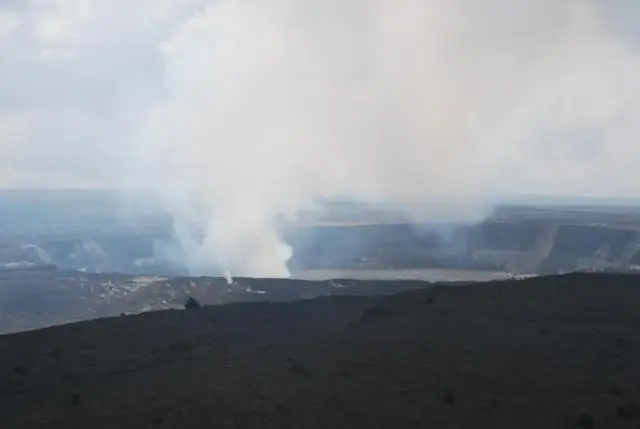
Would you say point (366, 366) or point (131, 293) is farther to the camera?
point (131, 293)

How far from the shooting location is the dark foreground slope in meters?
19.6

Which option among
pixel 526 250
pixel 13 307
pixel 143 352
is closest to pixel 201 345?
pixel 143 352

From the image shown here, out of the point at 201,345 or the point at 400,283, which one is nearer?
the point at 201,345

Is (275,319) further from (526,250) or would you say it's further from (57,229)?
(57,229)

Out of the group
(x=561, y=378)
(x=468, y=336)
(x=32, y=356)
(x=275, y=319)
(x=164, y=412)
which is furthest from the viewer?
(x=275, y=319)

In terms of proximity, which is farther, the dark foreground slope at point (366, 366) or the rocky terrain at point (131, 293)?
the rocky terrain at point (131, 293)

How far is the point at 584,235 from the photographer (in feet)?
402

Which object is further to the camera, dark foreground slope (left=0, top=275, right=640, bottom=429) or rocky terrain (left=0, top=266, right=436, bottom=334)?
rocky terrain (left=0, top=266, right=436, bottom=334)

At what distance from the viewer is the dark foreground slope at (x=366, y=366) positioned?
1958 cm

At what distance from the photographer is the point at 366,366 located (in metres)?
23.9

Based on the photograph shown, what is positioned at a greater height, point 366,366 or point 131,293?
point 131,293

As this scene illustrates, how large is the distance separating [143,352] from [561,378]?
15.1 metres

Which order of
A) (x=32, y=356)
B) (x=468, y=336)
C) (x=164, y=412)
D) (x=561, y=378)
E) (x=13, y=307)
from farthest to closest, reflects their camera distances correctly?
(x=13, y=307) → (x=32, y=356) → (x=468, y=336) → (x=561, y=378) → (x=164, y=412)

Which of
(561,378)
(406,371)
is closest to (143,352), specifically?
(406,371)
